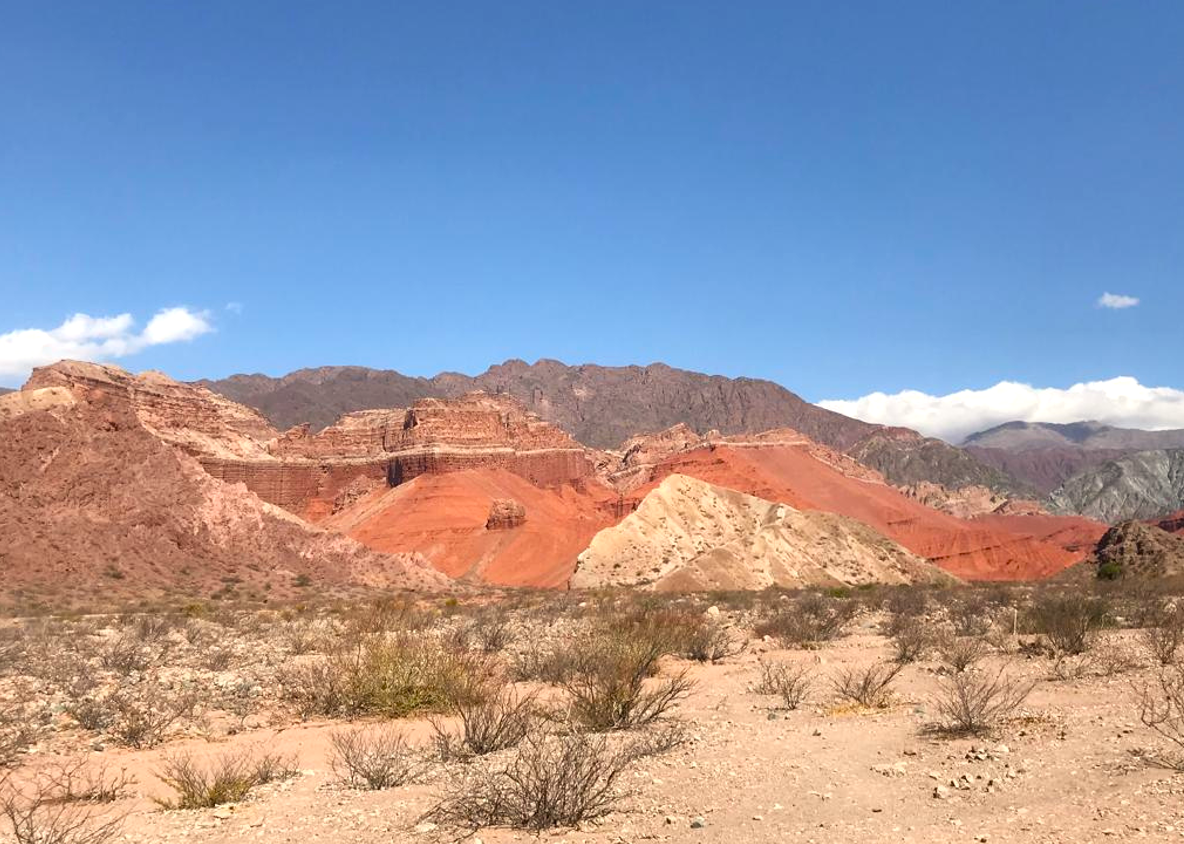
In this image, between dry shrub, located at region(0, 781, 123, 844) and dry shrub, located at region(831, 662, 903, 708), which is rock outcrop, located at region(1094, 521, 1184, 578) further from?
dry shrub, located at region(0, 781, 123, 844)

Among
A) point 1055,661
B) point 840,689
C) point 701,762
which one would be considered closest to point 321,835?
point 701,762

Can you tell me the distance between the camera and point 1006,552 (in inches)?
3233

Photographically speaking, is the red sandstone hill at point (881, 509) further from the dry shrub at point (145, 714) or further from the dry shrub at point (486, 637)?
the dry shrub at point (145, 714)

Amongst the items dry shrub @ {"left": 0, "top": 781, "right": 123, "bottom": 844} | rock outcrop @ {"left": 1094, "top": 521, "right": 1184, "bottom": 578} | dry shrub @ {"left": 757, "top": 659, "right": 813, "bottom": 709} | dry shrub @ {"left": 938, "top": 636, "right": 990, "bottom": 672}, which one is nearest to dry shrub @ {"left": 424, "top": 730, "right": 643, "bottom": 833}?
dry shrub @ {"left": 0, "top": 781, "right": 123, "bottom": 844}

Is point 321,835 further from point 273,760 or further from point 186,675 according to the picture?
point 186,675

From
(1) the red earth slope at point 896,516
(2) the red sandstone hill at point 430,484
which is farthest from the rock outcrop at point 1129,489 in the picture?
(1) the red earth slope at point 896,516

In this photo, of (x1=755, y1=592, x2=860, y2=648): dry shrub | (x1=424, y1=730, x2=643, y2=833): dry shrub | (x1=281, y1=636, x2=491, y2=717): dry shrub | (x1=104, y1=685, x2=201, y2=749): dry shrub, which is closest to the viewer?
(x1=424, y1=730, x2=643, y2=833): dry shrub

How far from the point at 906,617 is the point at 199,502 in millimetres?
37131

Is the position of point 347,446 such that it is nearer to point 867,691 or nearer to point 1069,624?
point 1069,624

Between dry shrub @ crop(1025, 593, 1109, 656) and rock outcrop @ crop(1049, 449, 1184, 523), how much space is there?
171442mm

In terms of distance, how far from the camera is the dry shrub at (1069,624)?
15648mm

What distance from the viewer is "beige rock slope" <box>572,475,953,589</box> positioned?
46.5 metres

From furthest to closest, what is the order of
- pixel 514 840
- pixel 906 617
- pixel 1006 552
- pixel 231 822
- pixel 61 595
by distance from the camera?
1. pixel 1006 552
2. pixel 61 595
3. pixel 906 617
4. pixel 231 822
5. pixel 514 840

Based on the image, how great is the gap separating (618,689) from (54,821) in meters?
5.95
